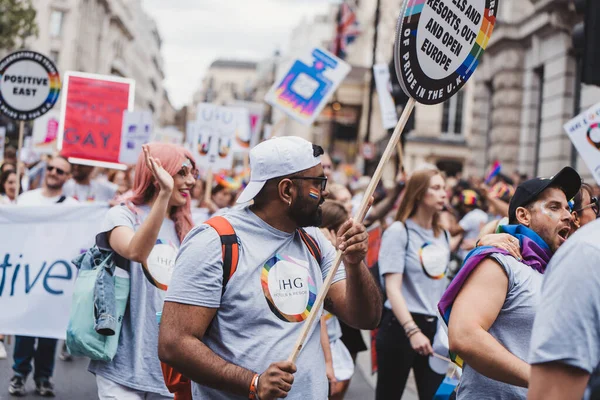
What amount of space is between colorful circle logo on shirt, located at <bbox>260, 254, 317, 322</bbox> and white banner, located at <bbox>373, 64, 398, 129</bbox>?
8500mm

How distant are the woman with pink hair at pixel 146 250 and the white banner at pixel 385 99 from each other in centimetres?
726

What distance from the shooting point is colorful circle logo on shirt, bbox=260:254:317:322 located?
10.3 feet

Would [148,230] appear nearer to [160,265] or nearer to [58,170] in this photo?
[160,265]

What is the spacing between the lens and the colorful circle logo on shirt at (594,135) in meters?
6.14

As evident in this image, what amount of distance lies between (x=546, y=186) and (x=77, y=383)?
549cm

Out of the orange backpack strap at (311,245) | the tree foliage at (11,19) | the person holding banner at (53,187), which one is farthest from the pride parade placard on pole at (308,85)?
the tree foliage at (11,19)

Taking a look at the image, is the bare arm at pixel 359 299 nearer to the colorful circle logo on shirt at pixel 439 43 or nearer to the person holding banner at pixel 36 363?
the colorful circle logo on shirt at pixel 439 43

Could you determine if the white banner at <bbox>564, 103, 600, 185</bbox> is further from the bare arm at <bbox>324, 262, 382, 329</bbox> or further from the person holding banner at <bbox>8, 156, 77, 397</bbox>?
the person holding banner at <bbox>8, 156, 77, 397</bbox>

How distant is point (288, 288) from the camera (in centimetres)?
320

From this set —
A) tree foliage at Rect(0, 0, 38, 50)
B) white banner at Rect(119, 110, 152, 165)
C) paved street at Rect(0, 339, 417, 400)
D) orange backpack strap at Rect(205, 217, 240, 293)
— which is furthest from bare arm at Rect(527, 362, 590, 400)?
tree foliage at Rect(0, 0, 38, 50)

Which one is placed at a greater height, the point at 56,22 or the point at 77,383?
the point at 56,22

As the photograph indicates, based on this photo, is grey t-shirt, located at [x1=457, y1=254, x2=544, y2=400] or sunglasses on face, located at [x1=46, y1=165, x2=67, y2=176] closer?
grey t-shirt, located at [x1=457, y1=254, x2=544, y2=400]

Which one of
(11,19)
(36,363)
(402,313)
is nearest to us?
(402,313)

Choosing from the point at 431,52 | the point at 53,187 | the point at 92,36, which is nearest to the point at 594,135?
the point at 431,52
